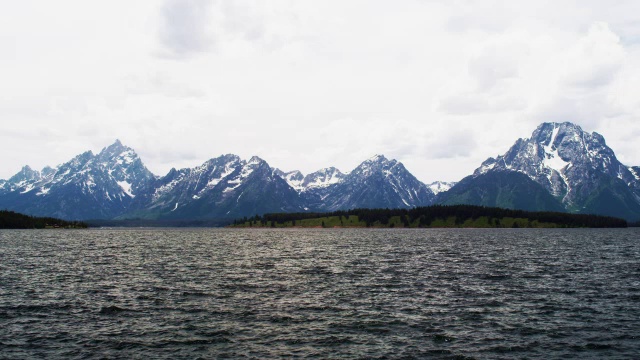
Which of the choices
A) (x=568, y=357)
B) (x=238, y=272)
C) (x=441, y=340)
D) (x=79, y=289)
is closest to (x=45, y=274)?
(x=79, y=289)

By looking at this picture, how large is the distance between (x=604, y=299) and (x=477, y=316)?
21586mm

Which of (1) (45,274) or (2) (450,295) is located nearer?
(2) (450,295)

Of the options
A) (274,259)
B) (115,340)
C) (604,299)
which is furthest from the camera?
(274,259)

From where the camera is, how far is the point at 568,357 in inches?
1538

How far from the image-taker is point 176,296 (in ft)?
212

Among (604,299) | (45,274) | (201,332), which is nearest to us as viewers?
(201,332)

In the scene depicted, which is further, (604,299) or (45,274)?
(45,274)

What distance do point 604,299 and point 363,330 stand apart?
A: 35390mm

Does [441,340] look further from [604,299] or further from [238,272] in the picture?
[238,272]

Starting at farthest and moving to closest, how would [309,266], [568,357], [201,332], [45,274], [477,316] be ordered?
[309,266], [45,274], [477,316], [201,332], [568,357]

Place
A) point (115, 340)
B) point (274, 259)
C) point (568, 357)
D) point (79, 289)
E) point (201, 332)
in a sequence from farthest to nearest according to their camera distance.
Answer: point (274, 259) → point (79, 289) → point (201, 332) → point (115, 340) → point (568, 357)

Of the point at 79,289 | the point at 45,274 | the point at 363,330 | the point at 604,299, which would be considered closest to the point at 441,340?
the point at 363,330

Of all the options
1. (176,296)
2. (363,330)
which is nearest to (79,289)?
(176,296)

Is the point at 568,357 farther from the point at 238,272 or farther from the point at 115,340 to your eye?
the point at 238,272
